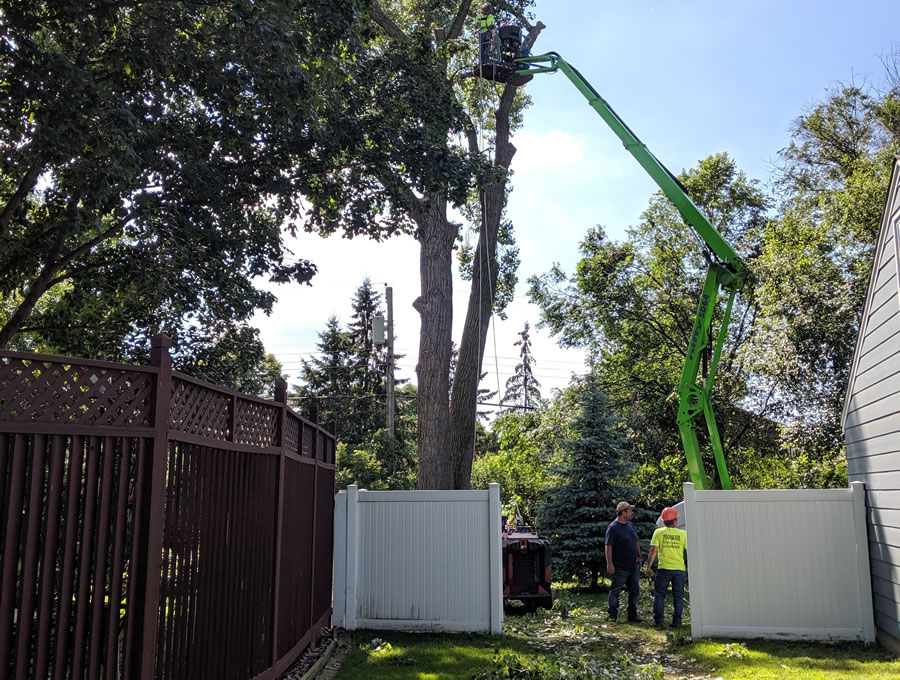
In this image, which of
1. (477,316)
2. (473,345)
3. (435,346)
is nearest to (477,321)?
(477,316)

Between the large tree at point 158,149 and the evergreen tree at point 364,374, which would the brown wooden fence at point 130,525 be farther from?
the evergreen tree at point 364,374

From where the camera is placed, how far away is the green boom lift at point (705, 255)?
1278 centimetres

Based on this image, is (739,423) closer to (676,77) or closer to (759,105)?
(759,105)

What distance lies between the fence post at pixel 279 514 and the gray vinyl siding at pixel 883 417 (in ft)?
18.7

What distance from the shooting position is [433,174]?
9.20 meters

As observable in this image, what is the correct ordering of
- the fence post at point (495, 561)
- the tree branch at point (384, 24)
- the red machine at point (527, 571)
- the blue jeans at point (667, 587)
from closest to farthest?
the fence post at point (495, 561), the blue jeans at point (667, 587), the red machine at point (527, 571), the tree branch at point (384, 24)

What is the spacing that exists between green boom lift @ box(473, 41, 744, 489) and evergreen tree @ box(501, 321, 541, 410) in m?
43.0

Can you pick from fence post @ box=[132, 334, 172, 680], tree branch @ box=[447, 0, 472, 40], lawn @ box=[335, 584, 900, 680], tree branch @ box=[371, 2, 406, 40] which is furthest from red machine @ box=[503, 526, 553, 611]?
tree branch @ box=[447, 0, 472, 40]

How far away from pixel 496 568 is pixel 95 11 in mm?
6941

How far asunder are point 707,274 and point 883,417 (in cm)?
598

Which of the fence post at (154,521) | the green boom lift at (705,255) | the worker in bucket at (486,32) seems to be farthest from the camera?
the worker in bucket at (486,32)

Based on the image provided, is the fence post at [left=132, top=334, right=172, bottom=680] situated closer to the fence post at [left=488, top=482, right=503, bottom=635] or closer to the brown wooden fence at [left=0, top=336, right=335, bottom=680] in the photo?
the brown wooden fence at [left=0, top=336, right=335, bottom=680]

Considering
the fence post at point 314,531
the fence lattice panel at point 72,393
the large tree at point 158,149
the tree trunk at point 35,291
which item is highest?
the large tree at point 158,149

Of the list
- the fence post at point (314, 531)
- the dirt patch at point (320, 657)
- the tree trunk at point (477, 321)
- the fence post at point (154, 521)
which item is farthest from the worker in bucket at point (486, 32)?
the fence post at point (154, 521)
